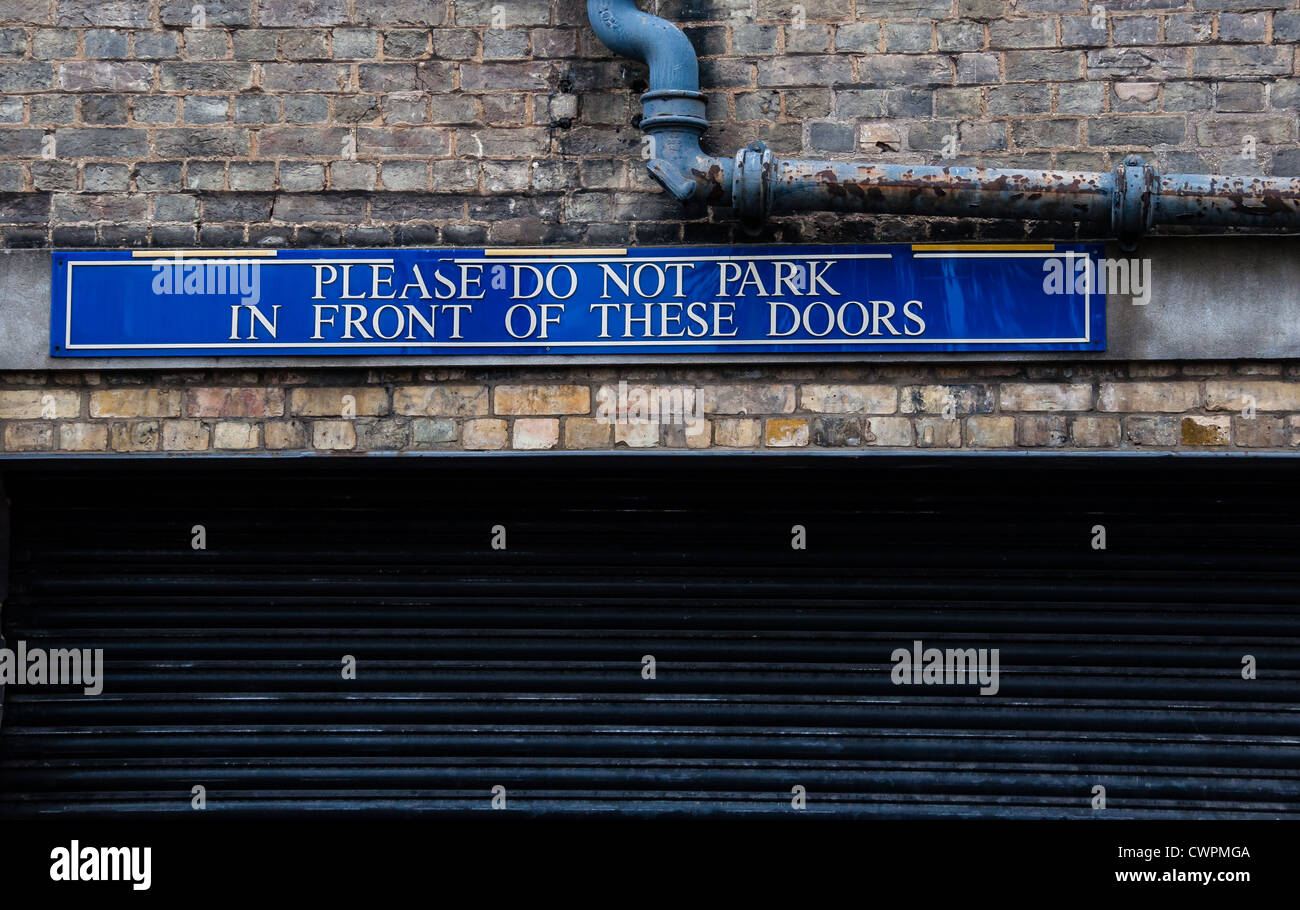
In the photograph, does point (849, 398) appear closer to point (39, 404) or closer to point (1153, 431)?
point (1153, 431)

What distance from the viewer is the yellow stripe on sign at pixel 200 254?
5523mm

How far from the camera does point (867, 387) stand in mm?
5465

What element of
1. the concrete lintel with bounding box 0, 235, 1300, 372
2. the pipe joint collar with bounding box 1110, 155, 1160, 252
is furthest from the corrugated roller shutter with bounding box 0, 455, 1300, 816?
the pipe joint collar with bounding box 1110, 155, 1160, 252

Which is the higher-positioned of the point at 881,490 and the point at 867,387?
the point at 867,387

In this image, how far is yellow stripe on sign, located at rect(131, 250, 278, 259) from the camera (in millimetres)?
5523

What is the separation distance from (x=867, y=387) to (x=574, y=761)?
233 centimetres

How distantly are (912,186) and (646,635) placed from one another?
2514mm

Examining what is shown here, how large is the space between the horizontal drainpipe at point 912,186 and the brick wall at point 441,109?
0.23 m

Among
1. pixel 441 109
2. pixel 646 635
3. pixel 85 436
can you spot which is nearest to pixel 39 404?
pixel 85 436

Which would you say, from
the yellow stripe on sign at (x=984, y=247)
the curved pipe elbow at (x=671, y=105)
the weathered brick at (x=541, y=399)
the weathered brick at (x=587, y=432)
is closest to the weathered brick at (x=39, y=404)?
the weathered brick at (x=541, y=399)

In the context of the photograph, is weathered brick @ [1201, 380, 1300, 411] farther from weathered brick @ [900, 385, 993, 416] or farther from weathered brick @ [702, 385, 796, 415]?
weathered brick @ [702, 385, 796, 415]
